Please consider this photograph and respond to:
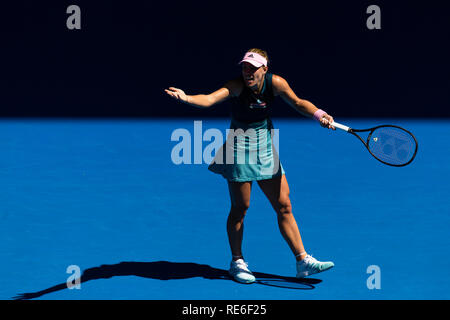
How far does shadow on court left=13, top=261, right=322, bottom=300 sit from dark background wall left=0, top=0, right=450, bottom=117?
5.34m

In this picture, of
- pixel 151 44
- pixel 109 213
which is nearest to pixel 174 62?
pixel 151 44

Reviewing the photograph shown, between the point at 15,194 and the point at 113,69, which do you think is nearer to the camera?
the point at 15,194

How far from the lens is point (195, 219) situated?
9469mm

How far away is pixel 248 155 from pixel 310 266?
0.99 metres

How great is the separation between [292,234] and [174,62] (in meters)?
6.64

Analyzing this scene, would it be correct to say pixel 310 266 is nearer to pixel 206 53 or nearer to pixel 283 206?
pixel 283 206

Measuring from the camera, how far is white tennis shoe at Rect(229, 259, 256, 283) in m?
8.02

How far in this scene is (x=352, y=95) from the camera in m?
13.8

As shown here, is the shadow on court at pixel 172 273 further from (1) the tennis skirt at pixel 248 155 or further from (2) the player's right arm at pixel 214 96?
(2) the player's right arm at pixel 214 96

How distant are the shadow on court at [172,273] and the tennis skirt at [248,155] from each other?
31.8 inches

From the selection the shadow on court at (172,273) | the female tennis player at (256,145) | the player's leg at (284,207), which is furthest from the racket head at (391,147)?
the shadow on court at (172,273)

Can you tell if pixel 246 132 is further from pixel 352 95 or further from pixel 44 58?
pixel 44 58

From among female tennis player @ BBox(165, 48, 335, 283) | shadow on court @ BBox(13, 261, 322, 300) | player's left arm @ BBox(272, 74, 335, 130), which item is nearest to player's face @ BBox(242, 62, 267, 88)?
female tennis player @ BBox(165, 48, 335, 283)

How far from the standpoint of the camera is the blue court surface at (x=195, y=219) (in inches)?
315
